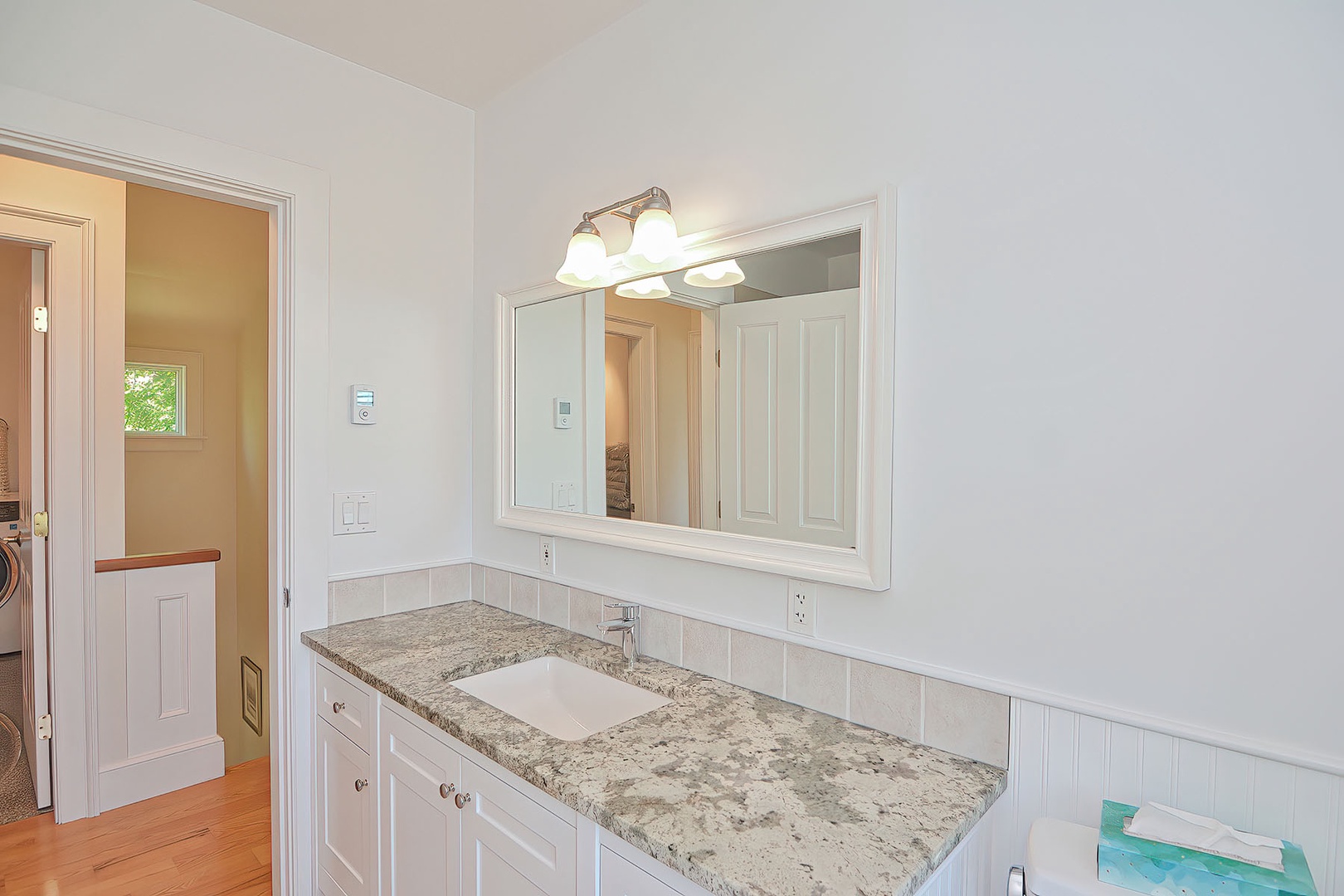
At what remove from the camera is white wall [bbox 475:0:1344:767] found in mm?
947

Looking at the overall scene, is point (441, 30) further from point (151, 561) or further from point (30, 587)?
point (30, 587)

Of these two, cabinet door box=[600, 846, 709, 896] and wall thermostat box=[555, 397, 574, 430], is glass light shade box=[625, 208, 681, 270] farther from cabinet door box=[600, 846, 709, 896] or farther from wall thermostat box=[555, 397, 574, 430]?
cabinet door box=[600, 846, 709, 896]

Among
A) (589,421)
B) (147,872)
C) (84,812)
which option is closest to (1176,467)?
(589,421)

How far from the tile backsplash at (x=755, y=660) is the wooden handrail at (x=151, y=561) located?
1.15m

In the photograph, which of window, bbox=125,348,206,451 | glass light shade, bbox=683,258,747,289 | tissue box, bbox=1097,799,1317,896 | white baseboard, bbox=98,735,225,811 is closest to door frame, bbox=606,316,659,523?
glass light shade, bbox=683,258,747,289

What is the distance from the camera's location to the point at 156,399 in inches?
168

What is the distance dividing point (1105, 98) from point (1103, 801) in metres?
1.07

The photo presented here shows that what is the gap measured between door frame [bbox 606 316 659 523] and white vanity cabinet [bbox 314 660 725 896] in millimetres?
709

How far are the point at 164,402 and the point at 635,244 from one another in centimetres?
400

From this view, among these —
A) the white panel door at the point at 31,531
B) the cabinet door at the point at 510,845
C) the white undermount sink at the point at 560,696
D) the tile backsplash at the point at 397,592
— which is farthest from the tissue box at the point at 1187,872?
the white panel door at the point at 31,531

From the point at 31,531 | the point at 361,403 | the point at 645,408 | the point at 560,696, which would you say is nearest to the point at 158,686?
the point at 31,531

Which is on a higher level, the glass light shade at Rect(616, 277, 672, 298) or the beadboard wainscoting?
the glass light shade at Rect(616, 277, 672, 298)

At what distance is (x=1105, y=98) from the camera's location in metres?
1.09

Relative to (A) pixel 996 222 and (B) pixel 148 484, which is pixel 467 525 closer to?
(A) pixel 996 222
